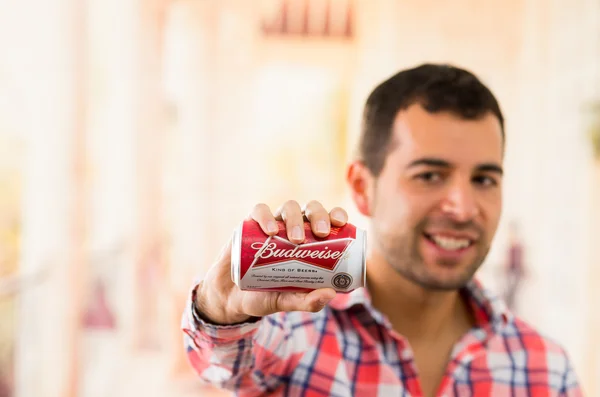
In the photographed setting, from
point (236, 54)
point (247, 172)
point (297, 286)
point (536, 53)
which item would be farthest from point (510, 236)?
point (236, 54)

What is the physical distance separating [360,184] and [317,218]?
361mm

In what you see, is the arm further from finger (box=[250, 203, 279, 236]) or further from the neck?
the neck

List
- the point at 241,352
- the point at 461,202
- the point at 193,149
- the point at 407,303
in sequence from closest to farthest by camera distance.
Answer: the point at 241,352 < the point at 461,202 < the point at 407,303 < the point at 193,149

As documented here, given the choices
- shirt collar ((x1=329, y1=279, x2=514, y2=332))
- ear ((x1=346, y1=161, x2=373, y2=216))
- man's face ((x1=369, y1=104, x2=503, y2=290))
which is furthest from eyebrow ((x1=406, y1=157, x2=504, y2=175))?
shirt collar ((x1=329, y1=279, x2=514, y2=332))

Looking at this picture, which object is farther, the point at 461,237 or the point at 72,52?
the point at 72,52

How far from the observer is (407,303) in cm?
104

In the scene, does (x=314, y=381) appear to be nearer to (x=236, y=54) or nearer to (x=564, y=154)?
(x=564, y=154)

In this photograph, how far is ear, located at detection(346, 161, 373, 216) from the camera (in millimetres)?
1056

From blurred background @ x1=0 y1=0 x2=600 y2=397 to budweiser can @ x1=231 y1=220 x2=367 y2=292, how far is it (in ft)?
1.75

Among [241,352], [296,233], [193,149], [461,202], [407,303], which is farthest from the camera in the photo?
[193,149]

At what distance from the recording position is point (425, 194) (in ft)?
3.18

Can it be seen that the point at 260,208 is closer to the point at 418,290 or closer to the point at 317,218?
the point at 317,218

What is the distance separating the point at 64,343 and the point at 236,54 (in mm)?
4103

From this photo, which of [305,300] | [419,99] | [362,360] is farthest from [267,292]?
[419,99]
